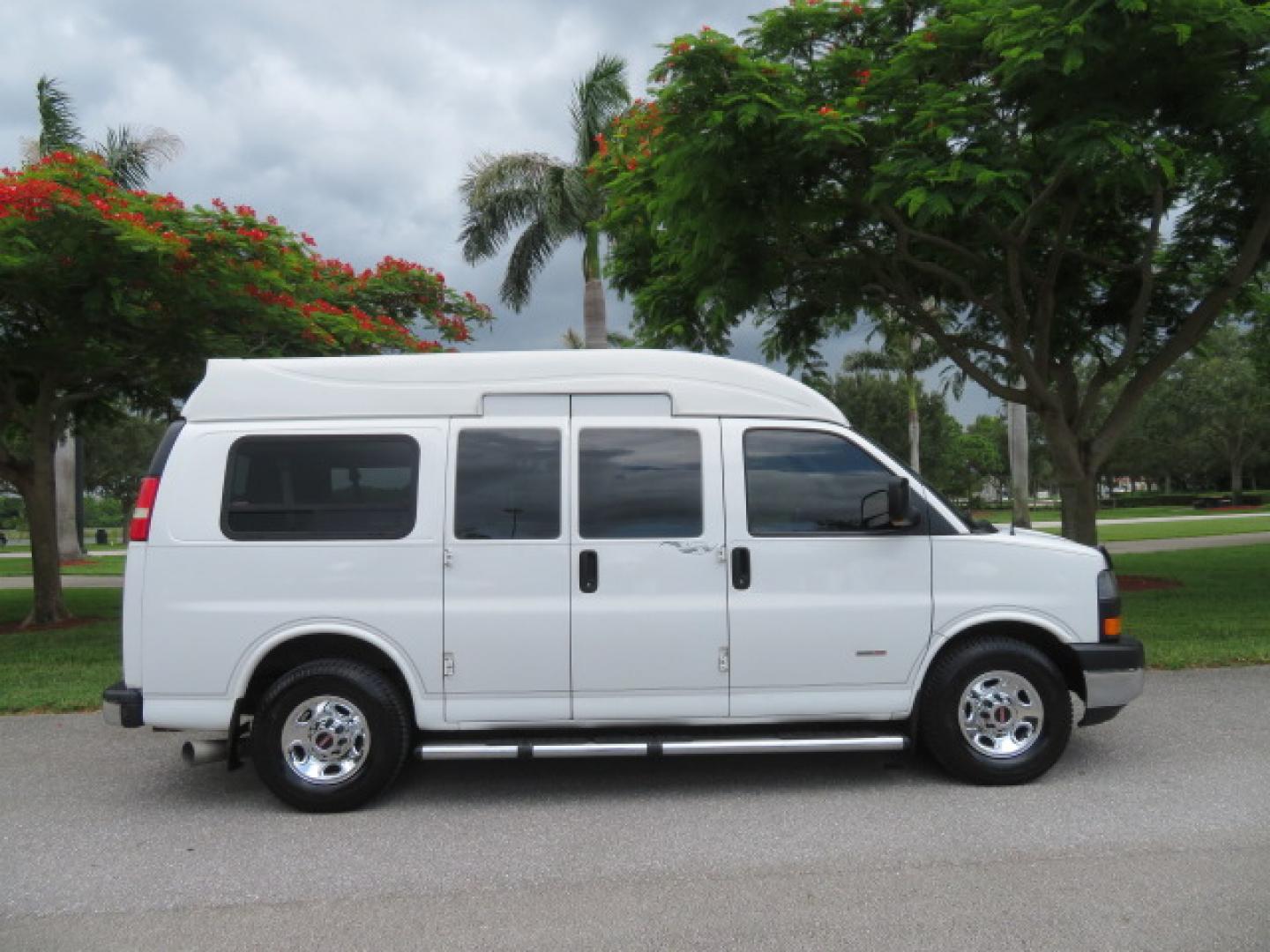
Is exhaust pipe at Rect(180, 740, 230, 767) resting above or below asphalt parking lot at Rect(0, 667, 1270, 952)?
above

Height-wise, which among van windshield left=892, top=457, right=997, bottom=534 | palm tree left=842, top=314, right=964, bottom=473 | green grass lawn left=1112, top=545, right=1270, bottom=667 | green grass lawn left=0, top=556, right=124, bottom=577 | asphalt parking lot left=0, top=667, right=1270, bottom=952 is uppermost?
palm tree left=842, top=314, right=964, bottom=473

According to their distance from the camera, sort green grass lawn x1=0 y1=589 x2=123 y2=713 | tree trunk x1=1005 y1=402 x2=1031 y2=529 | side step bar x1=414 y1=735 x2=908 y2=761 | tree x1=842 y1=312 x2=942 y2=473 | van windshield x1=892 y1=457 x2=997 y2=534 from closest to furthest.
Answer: side step bar x1=414 y1=735 x2=908 y2=761
van windshield x1=892 y1=457 x2=997 y2=534
green grass lawn x1=0 y1=589 x2=123 y2=713
tree trunk x1=1005 y1=402 x2=1031 y2=529
tree x1=842 y1=312 x2=942 y2=473

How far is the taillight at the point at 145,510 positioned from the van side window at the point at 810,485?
3.10 meters

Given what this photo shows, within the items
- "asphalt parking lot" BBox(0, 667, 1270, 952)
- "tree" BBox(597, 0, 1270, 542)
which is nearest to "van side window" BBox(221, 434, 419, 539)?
"asphalt parking lot" BBox(0, 667, 1270, 952)

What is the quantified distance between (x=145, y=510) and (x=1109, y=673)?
16.9 ft

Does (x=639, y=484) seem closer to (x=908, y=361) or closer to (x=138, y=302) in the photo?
(x=138, y=302)

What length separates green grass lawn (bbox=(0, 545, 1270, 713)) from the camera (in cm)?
831

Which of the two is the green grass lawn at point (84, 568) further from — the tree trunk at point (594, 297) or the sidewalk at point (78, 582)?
the tree trunk at point (594, 297)

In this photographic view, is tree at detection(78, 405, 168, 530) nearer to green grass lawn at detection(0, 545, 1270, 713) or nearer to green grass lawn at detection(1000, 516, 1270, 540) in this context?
green grass lawn at detection(1000, 516, 1270, 540)

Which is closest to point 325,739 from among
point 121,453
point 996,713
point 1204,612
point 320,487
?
point 320,487

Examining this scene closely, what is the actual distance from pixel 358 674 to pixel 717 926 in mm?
2313

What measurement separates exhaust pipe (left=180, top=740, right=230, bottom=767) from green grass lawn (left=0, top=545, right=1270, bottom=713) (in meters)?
3.30

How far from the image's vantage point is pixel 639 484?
16.9 feet

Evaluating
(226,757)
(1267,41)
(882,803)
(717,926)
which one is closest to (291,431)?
(226,757)
